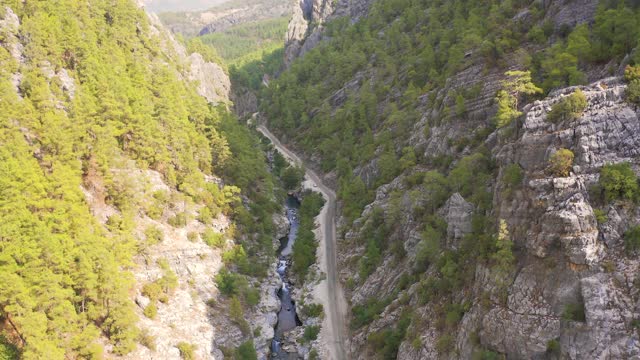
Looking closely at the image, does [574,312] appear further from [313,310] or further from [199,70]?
[199,70]

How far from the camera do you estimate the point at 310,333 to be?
66688 millimetres

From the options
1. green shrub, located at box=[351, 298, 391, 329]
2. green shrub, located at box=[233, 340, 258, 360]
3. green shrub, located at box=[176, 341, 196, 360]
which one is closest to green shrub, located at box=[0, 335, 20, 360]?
green shrub, located at box=[176, 341, 196, 360]

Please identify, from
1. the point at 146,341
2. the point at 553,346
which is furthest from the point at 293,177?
the point at 553,346

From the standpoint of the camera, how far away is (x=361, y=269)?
73.6m

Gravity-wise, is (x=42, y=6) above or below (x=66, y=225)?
above

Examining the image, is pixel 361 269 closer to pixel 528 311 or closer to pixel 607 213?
pixel 528 311

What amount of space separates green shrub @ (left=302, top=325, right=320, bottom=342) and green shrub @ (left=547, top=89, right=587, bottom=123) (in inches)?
1685

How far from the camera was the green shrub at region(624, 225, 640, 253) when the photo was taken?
36.4 meters

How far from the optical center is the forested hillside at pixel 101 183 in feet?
163

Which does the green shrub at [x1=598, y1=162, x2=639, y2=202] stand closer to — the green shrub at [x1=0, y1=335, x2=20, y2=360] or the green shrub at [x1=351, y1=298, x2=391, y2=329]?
the green shrub at [x1=351, y1=298, x2=391, y2=329]

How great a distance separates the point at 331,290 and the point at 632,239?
1906 inches

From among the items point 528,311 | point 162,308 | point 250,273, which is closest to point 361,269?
point 250,273

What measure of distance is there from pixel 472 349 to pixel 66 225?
48.0 meters

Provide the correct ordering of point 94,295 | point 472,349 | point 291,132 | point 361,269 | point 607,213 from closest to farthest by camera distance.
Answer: point 607,213 < point 472,349 < point 94,295 < point 361,269 < point 291,132
